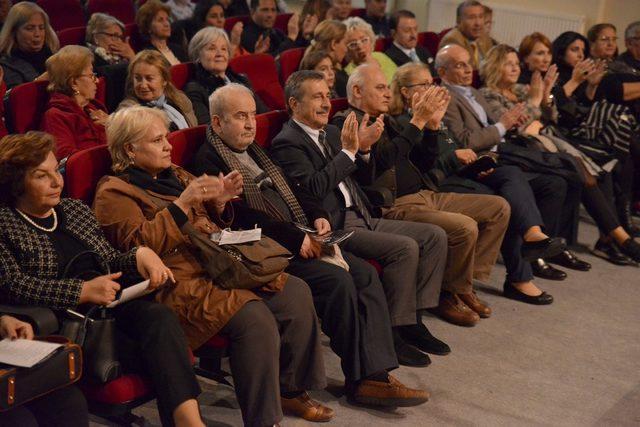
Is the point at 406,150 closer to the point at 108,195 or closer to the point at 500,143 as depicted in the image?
the point at 500,143

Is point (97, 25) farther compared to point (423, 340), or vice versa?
point (97, 25)

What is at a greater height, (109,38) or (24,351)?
(109,38)

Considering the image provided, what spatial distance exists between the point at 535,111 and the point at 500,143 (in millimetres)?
416

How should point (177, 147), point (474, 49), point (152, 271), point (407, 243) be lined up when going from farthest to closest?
point (474, 49)
point (407, 243)
point (177, 147)
point (152, 271)

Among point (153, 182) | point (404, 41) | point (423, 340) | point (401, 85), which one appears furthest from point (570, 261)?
point (153, 182)

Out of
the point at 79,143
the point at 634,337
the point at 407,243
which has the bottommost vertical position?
the point at 634,337

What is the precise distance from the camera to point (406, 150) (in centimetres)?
398

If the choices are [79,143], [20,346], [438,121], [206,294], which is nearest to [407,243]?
[438,121]

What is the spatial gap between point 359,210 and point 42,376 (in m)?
1.74

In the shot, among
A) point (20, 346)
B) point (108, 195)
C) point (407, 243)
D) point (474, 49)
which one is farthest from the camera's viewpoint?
point (474, 49)

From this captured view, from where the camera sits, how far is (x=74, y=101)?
3.95 meters

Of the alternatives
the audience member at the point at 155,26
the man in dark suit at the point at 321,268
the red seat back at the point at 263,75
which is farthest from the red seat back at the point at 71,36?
the man in dark suit at the point at 321,268

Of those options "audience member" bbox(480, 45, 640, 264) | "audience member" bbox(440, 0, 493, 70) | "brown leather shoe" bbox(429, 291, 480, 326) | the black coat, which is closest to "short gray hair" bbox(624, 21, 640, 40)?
"audience member" bbox(440, 0, 493, 70)

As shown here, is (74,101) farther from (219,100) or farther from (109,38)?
(109,38)
